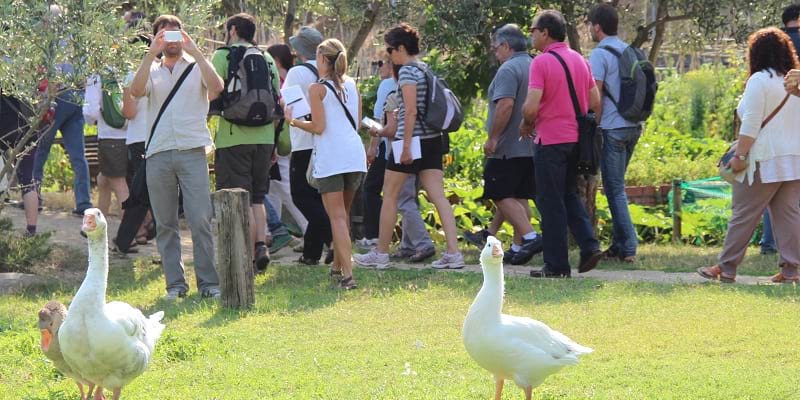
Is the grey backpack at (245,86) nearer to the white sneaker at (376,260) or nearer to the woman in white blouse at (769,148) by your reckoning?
the white sneaker at (376,260)

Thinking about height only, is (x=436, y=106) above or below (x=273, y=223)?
above

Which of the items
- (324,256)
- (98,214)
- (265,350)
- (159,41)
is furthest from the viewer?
(324,256)

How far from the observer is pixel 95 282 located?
6055 millimetres

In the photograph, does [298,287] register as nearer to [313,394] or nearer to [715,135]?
[313,394]

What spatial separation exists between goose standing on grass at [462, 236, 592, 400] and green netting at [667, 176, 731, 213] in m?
7.51

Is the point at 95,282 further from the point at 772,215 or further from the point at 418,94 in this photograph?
the point at 772,215

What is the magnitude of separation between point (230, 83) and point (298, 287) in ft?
5.73

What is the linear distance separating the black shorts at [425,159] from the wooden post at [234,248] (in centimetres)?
162

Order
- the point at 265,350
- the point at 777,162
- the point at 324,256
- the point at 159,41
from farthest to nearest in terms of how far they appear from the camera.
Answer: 1. the point at 324,256
2. the point at 777,162
3. the point at 159,41
4. the point at 265,350

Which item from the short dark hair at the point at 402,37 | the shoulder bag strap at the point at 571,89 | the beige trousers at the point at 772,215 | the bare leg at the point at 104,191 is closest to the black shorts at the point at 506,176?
the shoulder bag strap at the point at 571,89

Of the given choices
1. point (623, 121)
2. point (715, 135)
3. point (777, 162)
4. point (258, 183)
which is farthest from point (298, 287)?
point (715, 135)

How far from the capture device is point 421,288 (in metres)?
9.57

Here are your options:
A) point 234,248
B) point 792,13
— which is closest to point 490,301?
point 234,248

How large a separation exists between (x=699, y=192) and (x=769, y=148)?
4.17 m
